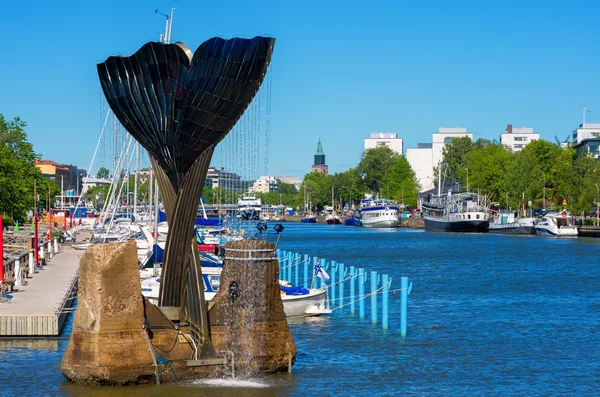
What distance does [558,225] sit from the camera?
433ft

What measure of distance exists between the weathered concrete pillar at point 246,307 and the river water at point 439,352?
2.83 feet

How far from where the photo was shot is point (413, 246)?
118062 millimetres

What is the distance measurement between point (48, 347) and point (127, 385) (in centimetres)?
868

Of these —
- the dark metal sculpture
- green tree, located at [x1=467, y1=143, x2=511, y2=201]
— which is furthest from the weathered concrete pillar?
green tree, located at [x1=467, y1=143, x2=511, y2=201]

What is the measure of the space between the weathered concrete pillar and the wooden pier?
32.6ft

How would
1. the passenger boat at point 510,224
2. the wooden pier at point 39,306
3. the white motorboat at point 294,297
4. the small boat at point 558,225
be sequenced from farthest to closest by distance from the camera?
the passenger boat at point 510,224 → the small boat at point 558,225 → the white motorboat at point 294,297 → the wooden pier at point 39,306

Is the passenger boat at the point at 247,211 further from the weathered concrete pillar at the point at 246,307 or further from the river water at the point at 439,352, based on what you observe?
the river water at the point at 439,352

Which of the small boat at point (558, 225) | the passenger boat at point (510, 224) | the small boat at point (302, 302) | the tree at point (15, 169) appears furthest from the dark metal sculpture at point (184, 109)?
the passenger boat at point (510, 224)

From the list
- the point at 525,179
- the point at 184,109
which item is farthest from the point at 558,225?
the point at 184,109

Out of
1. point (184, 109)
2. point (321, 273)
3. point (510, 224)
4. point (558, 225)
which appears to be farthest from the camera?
point (510, 224)

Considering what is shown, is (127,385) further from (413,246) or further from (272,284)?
(413,246)

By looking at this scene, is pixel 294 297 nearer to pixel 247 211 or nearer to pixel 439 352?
pixel 247 211

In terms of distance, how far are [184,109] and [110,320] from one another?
5.80m

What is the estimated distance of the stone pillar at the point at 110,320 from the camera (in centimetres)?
2548
